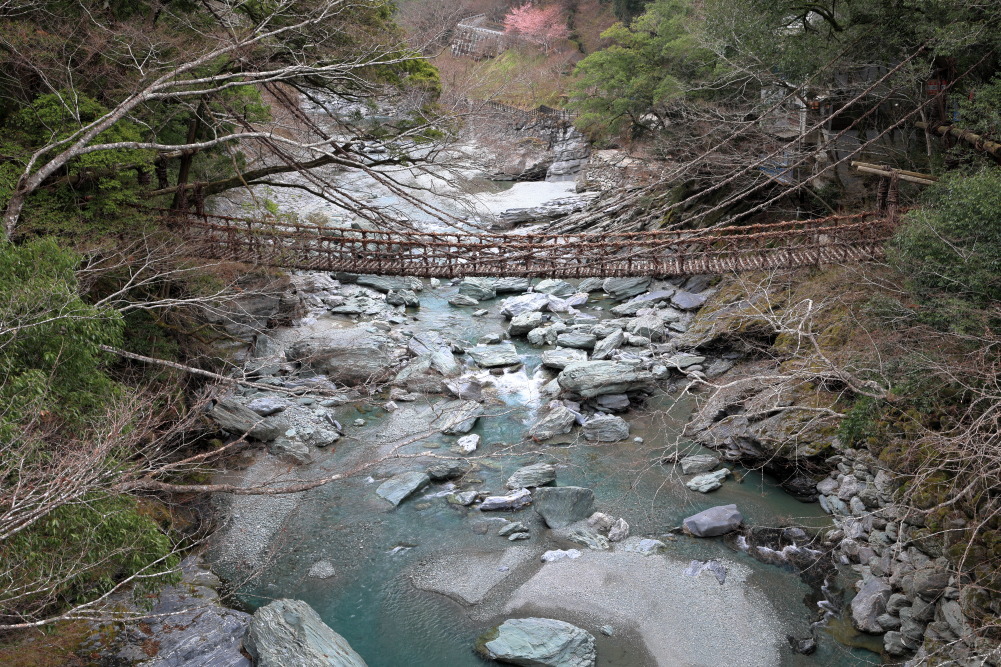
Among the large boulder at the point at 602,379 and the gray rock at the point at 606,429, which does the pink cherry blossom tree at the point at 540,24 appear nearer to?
the large boulder at the point at 602,379

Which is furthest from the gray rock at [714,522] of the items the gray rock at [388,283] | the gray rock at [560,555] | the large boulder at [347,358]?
the gray rock at [388,283]

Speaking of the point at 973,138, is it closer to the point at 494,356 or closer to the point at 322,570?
the point at 494,356

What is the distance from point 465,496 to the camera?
6.52 meters

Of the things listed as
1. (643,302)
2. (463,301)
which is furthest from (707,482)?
(463,301)

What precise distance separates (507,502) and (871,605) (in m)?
3.06

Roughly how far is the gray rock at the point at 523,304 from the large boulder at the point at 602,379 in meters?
2.93

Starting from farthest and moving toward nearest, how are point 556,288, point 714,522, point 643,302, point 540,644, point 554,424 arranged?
point 556,288 < point 643,302 < point 554,424 < point 714,522 < point 540,644

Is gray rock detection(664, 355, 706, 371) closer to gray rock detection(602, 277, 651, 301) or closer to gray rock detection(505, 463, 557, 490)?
Result: gray rock detection(505, 463, 557, 490)

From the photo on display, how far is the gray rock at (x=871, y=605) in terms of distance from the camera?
15.5 ft

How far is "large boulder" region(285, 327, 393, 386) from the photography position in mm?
8836

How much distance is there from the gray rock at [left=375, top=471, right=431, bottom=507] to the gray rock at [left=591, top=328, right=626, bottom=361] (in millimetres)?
3319

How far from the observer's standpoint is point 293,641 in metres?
4.43

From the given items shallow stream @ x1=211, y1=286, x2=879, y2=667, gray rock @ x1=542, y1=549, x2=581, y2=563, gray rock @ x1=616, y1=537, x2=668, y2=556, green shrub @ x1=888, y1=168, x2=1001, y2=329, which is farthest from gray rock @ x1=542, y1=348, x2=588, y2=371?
green shrub @ x1=888, y1=168, x2=1001, y2=329

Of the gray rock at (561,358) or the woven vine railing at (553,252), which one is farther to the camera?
the gray rock at (561,358)
